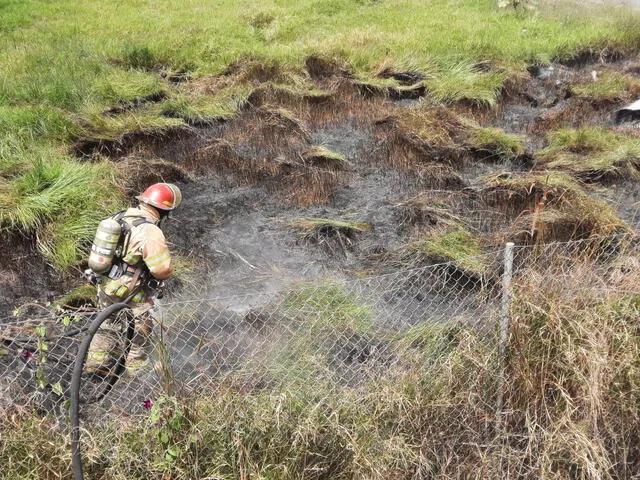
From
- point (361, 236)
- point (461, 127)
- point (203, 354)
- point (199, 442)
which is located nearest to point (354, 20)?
point (461, 127)

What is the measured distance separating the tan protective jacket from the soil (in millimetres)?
1247

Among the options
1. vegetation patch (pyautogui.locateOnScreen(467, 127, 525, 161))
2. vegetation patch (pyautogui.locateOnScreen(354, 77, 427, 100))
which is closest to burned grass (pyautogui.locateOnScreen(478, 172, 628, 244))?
vegetation patch (pyautogui.locateOnScreen(467, 127, 525, 161))

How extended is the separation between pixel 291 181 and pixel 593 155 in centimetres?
362

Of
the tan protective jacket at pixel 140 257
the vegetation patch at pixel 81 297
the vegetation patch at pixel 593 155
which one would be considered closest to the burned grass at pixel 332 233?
the vegetation patch at pixel 81 297

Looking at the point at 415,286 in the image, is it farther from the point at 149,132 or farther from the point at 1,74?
the point at 1,74

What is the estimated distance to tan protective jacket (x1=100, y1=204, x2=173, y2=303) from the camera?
12.4ft

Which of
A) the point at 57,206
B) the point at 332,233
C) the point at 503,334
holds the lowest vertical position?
the point at 332,233

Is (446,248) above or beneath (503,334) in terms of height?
beneath

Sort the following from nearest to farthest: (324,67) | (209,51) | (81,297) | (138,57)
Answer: (81,297) < (138,57) < (324,67) < (209,51)

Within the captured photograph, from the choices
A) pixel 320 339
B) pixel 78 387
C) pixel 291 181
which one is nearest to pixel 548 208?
pixel 291 181

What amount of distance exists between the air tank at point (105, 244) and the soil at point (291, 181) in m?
1.47

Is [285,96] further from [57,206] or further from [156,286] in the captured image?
[156,286]

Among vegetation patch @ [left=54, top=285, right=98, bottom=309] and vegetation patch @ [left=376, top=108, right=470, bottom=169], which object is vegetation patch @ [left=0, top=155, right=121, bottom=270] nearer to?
vegetation patch @ [left=54, top=285, right=98, bottom=309]

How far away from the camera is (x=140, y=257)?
384cm
